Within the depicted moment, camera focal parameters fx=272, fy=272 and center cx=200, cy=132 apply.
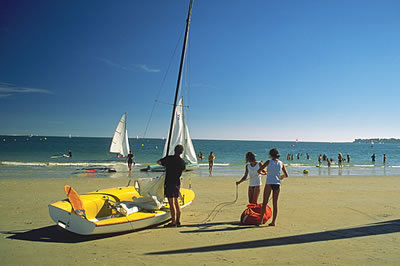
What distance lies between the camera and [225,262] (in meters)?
4.28

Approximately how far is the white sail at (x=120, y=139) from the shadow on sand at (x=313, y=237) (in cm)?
2859

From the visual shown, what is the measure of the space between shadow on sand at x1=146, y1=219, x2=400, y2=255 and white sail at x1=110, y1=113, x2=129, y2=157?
93.8 feet

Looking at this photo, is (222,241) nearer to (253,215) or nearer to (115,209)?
(253,215)

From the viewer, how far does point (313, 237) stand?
549 centimetres

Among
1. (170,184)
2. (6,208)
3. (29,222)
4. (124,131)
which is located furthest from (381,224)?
(124,131)

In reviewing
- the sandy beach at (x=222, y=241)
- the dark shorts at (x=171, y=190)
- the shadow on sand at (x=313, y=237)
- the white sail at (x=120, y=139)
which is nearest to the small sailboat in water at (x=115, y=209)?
the sandy beach at (x=222, y=241)

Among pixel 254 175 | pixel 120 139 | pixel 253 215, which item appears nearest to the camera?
pixel 253 215

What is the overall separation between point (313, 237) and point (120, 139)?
29148 mm

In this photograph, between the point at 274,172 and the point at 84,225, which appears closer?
the point at 84,225

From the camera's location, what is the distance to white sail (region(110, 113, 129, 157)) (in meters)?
31.9

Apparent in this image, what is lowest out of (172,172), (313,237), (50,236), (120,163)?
(120,163)

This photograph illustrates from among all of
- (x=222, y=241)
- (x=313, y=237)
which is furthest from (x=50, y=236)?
(x=313, y=237)

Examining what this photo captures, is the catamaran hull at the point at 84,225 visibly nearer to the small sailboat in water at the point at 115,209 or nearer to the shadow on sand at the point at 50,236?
the small sailboat in water at the point at 115,209

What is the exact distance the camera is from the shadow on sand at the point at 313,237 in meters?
4.86
